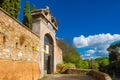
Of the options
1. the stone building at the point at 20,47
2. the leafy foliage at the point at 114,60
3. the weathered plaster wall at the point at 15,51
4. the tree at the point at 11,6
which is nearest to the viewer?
the weathered plaster wall at the point at 15,51

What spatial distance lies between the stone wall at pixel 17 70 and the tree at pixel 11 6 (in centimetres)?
415

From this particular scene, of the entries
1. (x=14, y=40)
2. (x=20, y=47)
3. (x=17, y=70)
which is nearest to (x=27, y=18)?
(x=20, y=47)

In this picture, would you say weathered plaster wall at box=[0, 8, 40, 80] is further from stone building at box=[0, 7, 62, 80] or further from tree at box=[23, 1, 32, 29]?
tree at box=[23, 1, 32, 29]

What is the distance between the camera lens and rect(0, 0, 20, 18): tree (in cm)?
1356

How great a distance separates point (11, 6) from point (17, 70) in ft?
18.0

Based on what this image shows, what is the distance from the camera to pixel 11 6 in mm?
A: 14320

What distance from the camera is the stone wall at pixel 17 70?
9529 mm

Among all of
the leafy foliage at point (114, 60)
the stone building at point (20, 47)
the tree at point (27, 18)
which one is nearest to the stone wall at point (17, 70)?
the stone building at point (20, 47)

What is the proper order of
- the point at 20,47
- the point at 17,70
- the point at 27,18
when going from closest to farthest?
the point at 17,70
the point at 20,47
the point at 27,18

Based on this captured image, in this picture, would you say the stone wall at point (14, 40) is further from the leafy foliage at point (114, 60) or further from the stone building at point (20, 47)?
the leafy foliage at point (114, 60)

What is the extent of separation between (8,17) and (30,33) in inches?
163

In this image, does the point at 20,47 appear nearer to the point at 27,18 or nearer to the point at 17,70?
the point at 17,70

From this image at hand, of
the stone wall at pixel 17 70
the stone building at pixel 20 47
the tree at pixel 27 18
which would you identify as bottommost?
the stone wall at pixel 17 70

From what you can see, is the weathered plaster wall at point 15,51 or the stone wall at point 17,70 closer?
the stone wall at point 17,70
